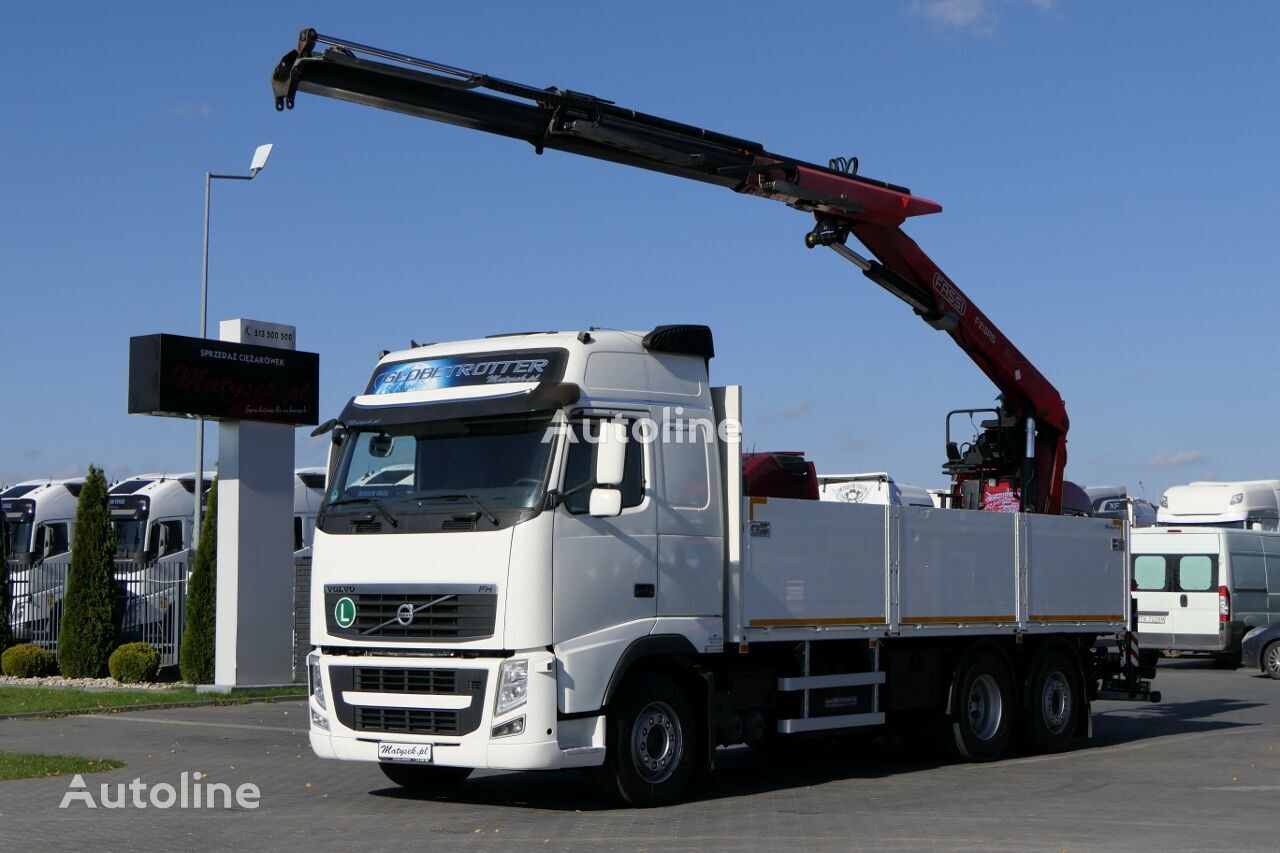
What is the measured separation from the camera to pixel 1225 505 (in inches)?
1248

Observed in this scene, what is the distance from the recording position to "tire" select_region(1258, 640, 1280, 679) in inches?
1013

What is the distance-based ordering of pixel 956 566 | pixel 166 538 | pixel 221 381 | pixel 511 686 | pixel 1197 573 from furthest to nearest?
pixel 166 538 → pixel 1197 573 → pixel 221 381 → pixel 956 566 → pixel 511 686

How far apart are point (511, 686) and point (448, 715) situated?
568 mm

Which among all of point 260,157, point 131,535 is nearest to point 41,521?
point 131,535

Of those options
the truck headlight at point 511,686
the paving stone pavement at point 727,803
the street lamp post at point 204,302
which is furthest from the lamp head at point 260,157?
the truck headlight at point 511,686

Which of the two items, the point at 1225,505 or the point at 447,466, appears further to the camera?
the point at 1225,505

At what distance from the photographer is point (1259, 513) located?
31.3 meters

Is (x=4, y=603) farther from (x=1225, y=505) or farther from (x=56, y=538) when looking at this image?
(x=1225, y=505)

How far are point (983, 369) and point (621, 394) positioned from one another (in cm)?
687

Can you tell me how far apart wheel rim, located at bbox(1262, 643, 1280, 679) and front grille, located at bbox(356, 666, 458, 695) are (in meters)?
18.7

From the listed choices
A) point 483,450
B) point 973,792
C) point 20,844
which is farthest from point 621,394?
point 20,844

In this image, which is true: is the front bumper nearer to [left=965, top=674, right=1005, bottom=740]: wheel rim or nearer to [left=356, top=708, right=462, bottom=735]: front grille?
[left=356, top=708, right=462, bottom=735]: front grille

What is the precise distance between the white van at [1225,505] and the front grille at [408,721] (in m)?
23.5

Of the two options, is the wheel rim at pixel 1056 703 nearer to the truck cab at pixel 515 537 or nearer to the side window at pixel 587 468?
the truck cab at pixel 515 537
